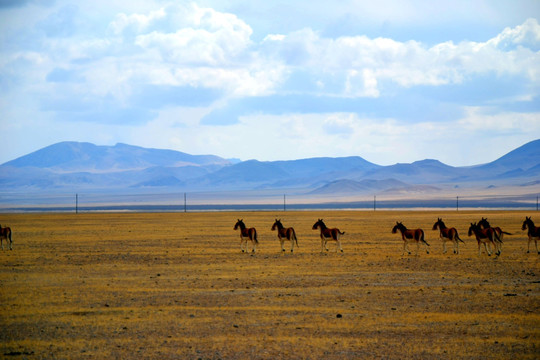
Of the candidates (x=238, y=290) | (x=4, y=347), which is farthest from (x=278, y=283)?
(x=4, y=347)

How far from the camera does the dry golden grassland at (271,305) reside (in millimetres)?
12016

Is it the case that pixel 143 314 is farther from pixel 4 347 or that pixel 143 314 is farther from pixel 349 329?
pixel 349 329

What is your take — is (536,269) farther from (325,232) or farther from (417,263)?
(325,232)

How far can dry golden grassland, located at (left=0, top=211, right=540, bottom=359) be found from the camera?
39.4 feet

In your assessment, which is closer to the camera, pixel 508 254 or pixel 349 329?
pixel 349 329

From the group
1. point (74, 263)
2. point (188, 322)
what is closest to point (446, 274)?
point (188, 322)

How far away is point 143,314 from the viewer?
1488 cm

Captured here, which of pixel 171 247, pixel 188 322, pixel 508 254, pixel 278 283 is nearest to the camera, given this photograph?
pixel 188 322

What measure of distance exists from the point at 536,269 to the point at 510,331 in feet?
31.8

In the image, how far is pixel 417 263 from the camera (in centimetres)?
2384

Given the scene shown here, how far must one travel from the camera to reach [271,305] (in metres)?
15.8

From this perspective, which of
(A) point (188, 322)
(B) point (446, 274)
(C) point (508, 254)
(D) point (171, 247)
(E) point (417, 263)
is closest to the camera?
(A) point (188, 322)

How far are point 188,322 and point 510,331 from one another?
651cm

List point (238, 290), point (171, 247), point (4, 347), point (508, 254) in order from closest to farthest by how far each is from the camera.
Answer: point (4, 347) < point (238, 290) < point (508, 254) < point (171, 247)
